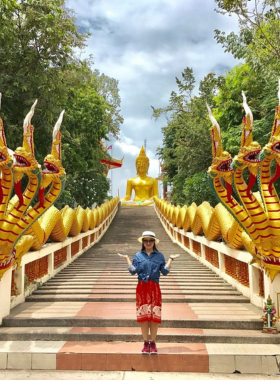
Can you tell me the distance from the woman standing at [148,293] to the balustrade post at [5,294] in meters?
2.06

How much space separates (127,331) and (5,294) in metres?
1.81

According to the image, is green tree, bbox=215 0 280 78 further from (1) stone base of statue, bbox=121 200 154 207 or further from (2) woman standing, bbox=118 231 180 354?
(1) stone base of statue, bbox=121 200 154 207

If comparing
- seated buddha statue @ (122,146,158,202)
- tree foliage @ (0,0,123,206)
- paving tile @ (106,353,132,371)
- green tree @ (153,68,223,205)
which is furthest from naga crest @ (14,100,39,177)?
seated buddha statue @ (122,146,158,202)

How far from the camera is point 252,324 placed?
458 cm

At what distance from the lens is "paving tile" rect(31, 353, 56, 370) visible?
12.7 ft

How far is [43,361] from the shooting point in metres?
3.88

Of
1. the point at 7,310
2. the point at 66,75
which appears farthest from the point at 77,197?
the point at 7,310

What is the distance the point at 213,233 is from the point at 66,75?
8650 mm

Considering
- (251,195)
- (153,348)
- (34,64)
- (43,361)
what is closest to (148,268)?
(153,348)

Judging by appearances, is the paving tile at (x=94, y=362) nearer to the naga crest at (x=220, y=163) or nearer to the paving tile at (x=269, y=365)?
the paving tile at (x=269, y=365)

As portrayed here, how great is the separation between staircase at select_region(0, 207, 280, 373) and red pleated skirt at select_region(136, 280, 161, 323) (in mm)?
447

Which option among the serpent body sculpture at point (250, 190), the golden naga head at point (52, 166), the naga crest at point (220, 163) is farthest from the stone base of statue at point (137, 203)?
the naga crest at point (220, 163)

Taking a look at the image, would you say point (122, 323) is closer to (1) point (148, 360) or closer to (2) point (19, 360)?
(1) point (148, 360)

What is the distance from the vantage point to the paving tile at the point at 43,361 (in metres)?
3.87
